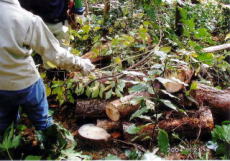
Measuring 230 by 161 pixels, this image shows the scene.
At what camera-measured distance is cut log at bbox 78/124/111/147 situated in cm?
271

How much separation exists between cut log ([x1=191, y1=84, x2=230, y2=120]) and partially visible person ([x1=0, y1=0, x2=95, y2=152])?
140 cm

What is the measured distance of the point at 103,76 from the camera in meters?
2.95

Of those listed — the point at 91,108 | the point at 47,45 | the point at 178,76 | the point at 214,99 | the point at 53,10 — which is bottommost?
the point at 91,108

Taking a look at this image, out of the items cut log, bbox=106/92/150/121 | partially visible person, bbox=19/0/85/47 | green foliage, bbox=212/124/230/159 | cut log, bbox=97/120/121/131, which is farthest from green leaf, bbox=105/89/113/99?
green foliage, bbox=212/124/230/159

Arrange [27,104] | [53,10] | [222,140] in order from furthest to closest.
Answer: [53,10] → [222,140] → [27,104]

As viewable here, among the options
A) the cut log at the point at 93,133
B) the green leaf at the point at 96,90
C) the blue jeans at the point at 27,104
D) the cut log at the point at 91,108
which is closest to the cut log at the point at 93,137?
the cut log at the point at 93,133

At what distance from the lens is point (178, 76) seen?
292cm

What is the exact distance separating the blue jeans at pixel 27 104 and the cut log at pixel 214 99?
66.0 inches

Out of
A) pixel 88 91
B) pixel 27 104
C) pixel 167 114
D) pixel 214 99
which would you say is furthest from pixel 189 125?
pixel 27 104

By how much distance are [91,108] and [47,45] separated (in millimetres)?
1219

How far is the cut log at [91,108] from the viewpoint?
291 centimetres

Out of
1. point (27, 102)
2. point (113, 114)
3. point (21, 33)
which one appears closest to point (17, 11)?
point (21, 33)

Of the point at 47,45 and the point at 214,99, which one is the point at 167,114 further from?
the point at 47,45

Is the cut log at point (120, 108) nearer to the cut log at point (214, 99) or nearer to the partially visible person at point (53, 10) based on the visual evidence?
the cut log at point (214, 99)
